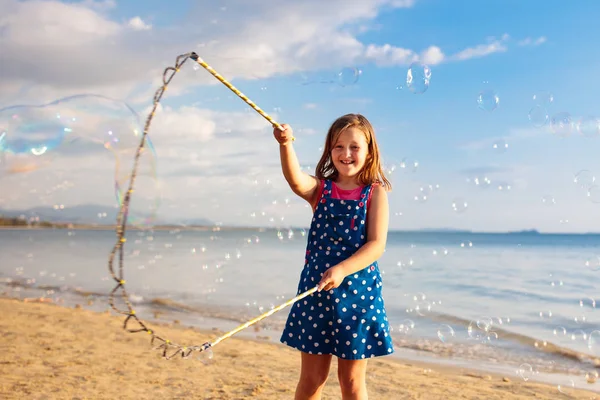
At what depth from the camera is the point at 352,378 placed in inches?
113

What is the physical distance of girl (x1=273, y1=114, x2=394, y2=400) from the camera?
9.34 feet

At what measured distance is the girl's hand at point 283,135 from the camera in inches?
111

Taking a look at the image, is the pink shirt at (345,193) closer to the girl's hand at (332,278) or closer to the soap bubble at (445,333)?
the girl's hand at (332,278)

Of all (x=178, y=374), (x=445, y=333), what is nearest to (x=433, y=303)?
(x=445, y=333)

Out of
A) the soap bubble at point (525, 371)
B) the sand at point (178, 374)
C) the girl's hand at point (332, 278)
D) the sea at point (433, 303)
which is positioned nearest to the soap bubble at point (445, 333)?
the sea at point (433, 303)

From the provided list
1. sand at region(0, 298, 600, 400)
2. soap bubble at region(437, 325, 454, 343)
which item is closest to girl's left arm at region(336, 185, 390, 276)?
sand at region(0, 298, 600, 400)

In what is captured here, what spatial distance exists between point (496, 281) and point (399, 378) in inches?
420

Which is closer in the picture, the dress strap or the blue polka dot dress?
the blue polka dot dress

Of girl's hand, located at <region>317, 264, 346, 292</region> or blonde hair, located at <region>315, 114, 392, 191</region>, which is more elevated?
blonde hair, located at <region>315, 114, 392, 191</region>

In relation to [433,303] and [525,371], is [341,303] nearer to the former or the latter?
[525,371]

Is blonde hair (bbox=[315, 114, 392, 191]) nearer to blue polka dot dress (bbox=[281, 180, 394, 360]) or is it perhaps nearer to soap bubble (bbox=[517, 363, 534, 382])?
blue polka dot dress (bbox=[281, 180, 394, 360])

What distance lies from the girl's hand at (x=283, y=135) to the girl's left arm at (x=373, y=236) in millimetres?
537

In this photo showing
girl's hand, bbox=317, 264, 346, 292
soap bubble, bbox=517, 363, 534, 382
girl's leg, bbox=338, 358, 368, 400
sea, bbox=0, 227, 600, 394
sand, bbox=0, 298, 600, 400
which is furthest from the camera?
sea, bbox=0, 227, 600, 394

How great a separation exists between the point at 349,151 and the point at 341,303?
76cm
